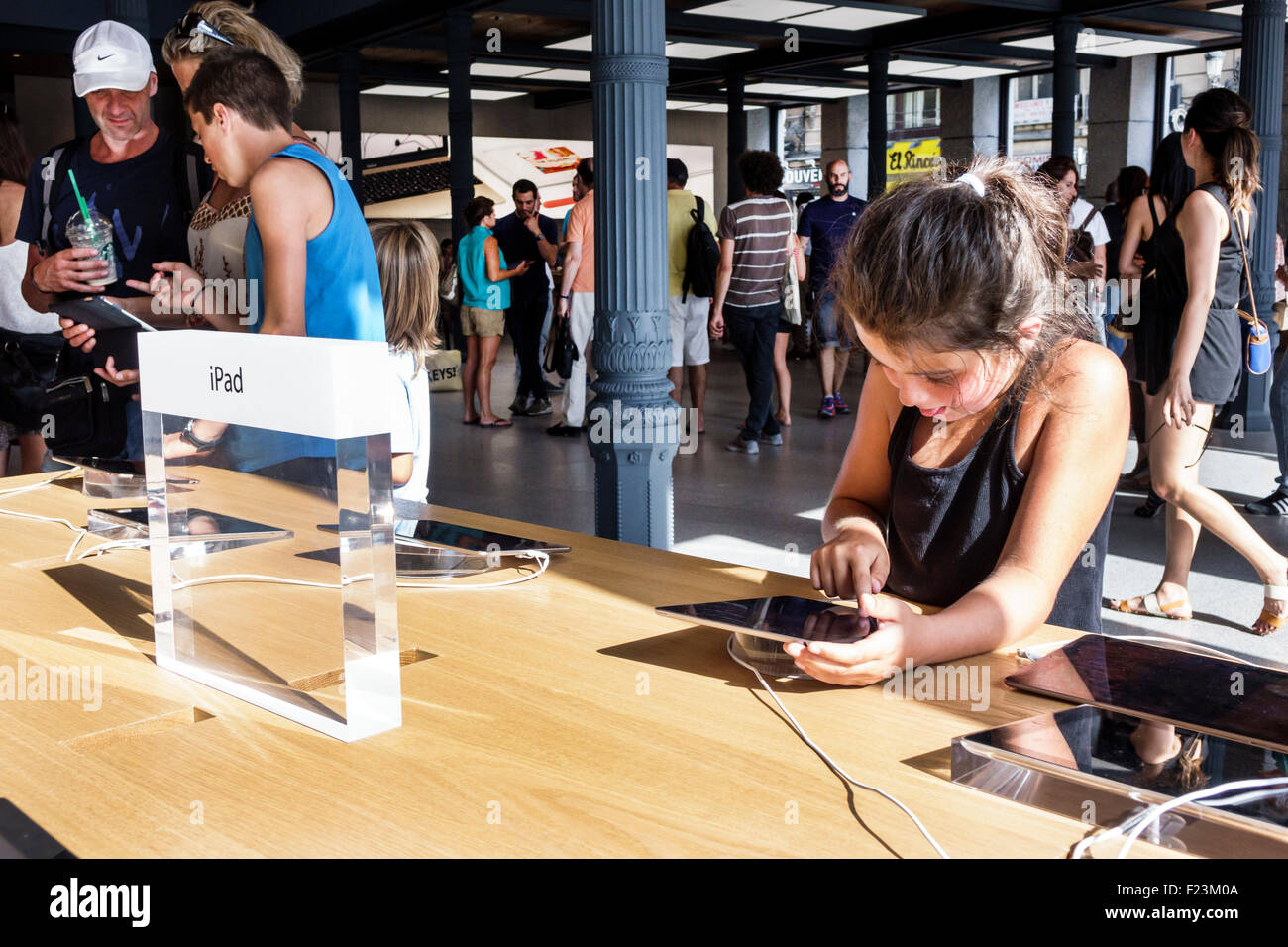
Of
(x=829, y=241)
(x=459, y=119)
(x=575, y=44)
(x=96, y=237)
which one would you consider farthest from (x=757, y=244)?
(x=575, y=44)

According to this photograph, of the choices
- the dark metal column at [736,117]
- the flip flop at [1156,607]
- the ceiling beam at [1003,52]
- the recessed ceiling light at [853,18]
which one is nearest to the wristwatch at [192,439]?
the flip flop at [1156,607]

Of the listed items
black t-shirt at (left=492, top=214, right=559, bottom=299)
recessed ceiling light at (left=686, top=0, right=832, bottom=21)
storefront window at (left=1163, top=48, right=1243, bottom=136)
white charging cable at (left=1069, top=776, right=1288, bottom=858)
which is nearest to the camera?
white charging cable at (left=1069, top=776, right=1288, bottom=858)

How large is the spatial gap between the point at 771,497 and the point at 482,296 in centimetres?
321

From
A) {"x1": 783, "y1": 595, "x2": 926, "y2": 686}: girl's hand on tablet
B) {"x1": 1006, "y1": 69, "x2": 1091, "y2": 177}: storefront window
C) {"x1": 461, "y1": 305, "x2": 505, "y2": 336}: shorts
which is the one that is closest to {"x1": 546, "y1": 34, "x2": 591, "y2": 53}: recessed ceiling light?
{"x1": 461, "y1": 305, "x2": 505, "y2": 336}: shorts

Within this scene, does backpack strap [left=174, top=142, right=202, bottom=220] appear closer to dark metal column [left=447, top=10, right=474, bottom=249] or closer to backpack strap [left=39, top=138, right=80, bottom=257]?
backpack strap [left=39, top=138, right=80, bottom=257]

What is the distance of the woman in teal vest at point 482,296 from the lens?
790 centimetres

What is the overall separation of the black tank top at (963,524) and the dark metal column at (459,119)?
768cm

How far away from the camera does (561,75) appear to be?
14.0 metres

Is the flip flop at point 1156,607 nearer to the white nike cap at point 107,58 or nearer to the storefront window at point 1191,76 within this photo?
the white nike cap at point 107,58

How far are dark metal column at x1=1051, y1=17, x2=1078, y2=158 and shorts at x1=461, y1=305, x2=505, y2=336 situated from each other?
472 centimetres

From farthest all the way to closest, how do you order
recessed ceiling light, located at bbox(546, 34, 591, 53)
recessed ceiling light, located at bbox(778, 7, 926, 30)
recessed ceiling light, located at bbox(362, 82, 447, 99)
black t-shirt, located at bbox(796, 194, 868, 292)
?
recessed ceiling light, located at bbox(362, 82, 447, 99), recessed ceiling light, located at bbox(546, 34, 591, 53), recessed ceiling light, located at bbox(778, 7, 926, 30), black t-shirt, located at bbox(796, 194, 868, 292)

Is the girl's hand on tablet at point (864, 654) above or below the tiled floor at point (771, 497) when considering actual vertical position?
above

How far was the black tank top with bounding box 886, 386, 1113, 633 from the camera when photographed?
156 cm
